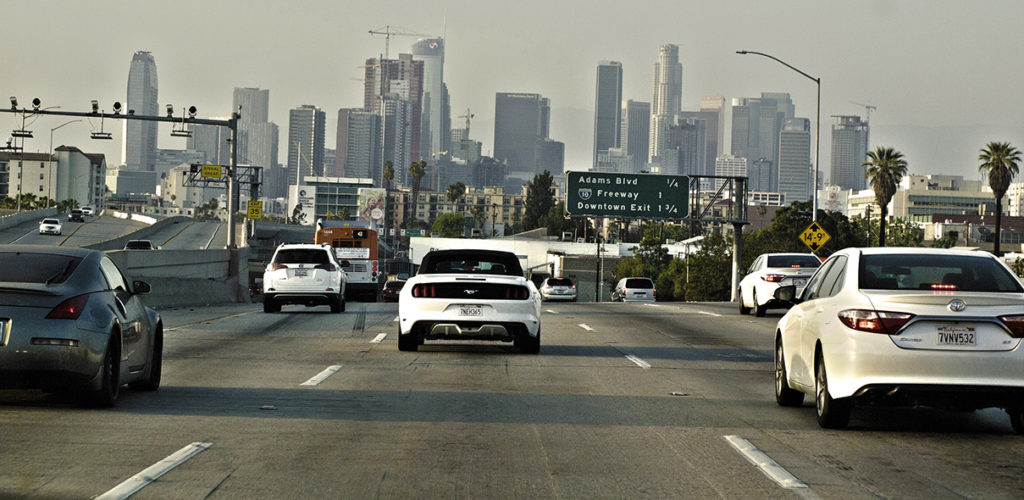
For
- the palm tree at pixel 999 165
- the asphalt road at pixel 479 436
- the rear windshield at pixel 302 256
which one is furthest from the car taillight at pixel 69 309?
the palm tree at pixel 999 165

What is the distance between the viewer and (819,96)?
2152 inches

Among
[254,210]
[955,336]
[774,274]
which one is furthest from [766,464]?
[254,210]

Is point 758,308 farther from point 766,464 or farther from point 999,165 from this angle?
point 999,165

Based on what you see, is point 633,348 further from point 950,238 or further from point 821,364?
point 950,238

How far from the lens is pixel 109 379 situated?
11617mm

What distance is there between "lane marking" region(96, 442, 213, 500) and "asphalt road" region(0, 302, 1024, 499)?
7 centimetres

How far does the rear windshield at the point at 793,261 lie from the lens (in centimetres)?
3266

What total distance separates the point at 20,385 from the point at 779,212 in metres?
108

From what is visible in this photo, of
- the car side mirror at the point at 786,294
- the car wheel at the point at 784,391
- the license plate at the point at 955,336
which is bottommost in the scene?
the car wheel at the point at 784,391

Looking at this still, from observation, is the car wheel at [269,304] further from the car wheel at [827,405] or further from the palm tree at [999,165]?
the palm tree at [999,165]

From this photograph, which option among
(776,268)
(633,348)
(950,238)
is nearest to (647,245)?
(950,238)

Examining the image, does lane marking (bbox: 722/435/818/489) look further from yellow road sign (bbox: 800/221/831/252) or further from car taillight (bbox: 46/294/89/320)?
yellow road sign (bbox: 800/221/831/252)

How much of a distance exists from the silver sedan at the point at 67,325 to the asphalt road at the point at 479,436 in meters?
0.33

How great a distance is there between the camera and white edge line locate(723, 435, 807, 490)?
843 centimetres
